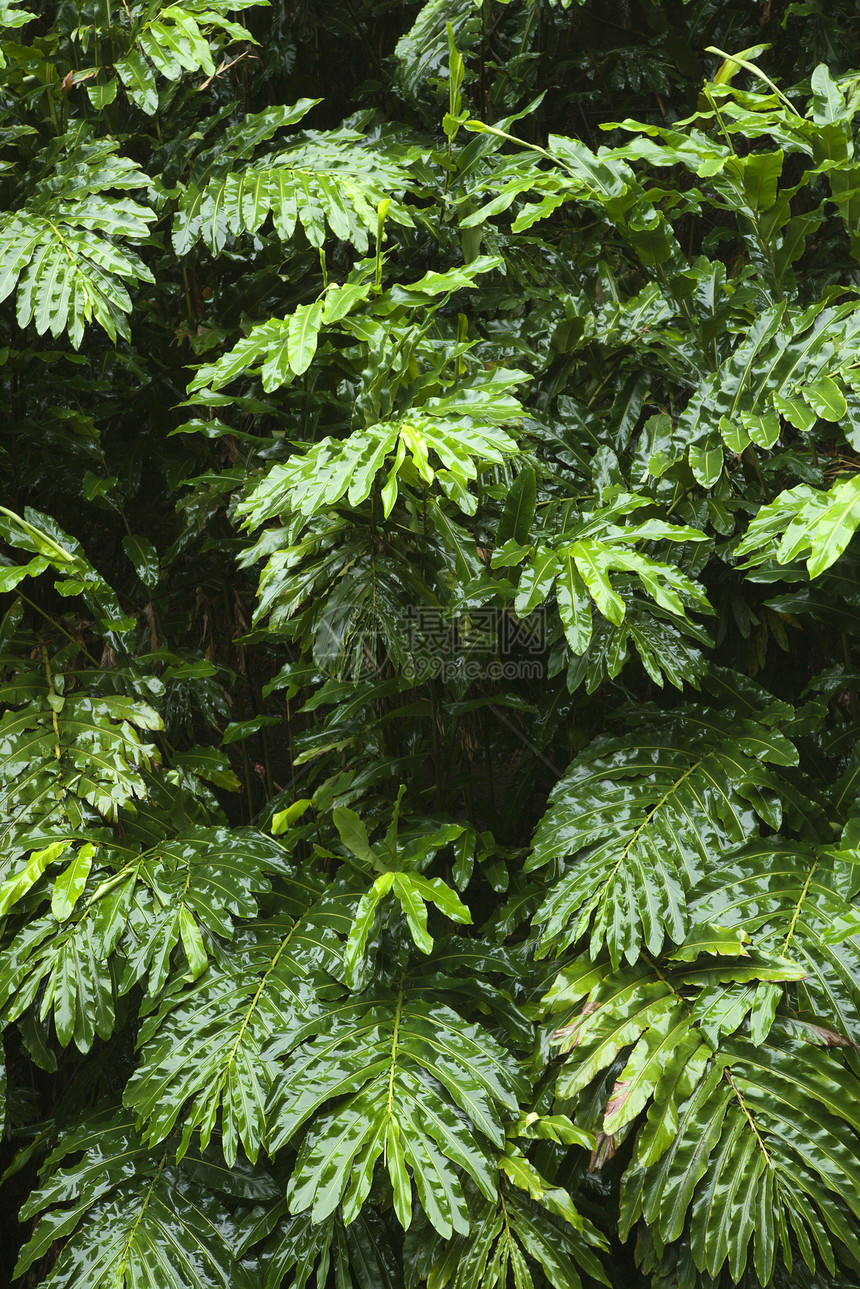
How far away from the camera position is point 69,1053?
2.18 metres

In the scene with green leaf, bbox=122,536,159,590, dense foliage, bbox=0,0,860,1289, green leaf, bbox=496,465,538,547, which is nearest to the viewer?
dense foliage, bbox=0,0,860,1289

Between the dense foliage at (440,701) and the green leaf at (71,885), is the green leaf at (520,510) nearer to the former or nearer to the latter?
the dense foliage at (440,701)

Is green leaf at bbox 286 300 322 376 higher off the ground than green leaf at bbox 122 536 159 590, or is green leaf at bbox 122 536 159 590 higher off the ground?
green leaf at bbox 286 300 322 376

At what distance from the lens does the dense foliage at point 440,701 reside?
1.29 meters

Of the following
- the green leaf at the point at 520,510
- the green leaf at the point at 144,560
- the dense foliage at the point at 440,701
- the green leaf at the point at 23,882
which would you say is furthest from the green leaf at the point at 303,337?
the green leaf at the point at 23,882

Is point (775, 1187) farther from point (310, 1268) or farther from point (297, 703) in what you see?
point (297, 703)

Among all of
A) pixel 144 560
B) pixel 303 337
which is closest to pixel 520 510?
pixel 303 337

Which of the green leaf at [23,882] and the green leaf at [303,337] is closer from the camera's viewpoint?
the green leaf at [303,337]

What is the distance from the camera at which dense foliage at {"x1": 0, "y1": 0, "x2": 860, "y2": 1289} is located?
1.29 m

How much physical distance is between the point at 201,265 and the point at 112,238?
0.19 meters

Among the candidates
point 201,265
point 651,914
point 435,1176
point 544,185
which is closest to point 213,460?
point 201,265
